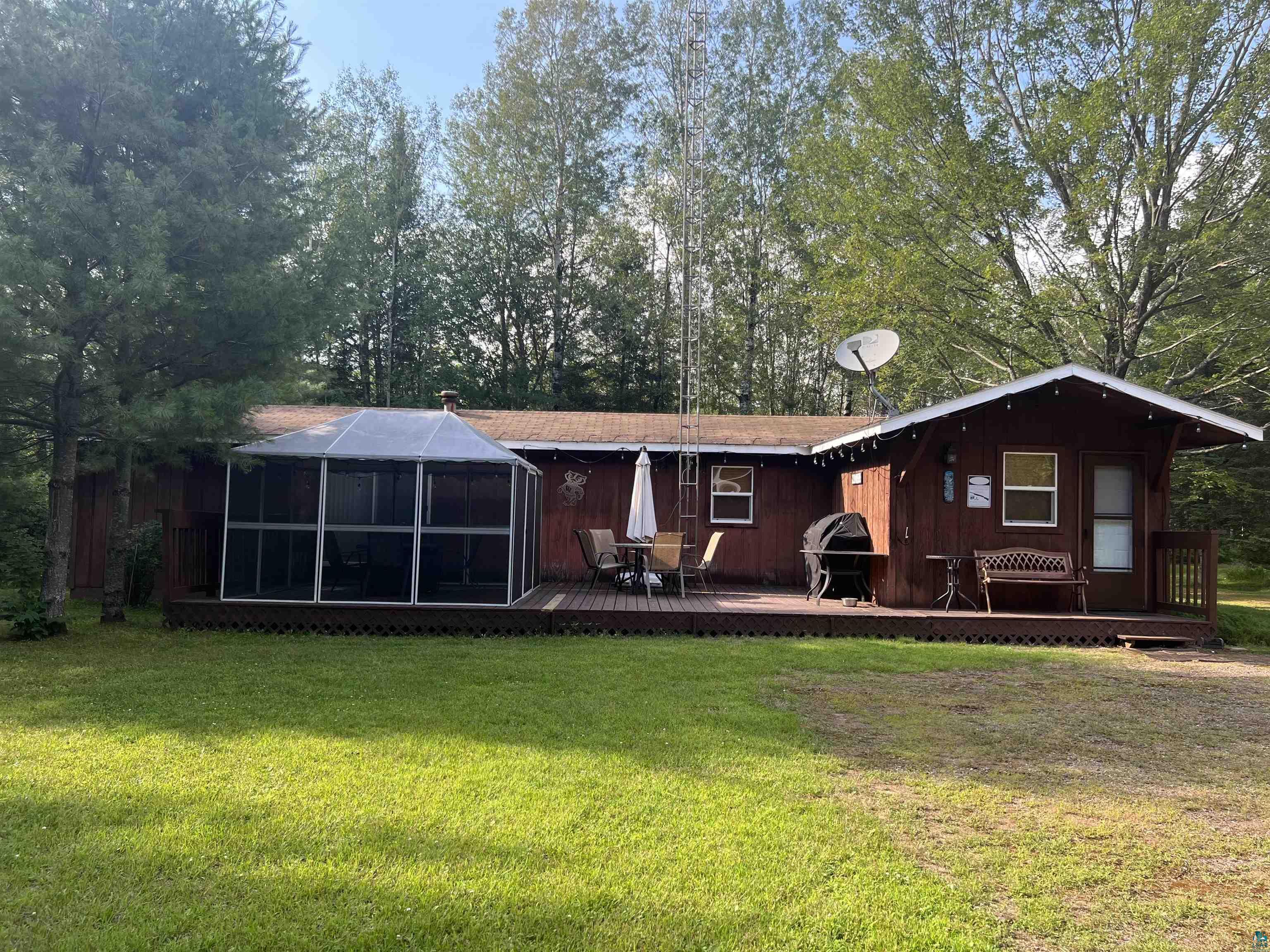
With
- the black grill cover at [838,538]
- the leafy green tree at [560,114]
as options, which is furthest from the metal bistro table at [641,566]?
the leafy green tree at [560,114]

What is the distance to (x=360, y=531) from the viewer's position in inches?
315

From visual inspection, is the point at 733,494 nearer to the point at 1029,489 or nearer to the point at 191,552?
the point at 1029,489

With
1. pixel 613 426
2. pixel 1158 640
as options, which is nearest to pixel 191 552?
pixel 613 426

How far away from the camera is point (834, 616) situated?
8.32 metres

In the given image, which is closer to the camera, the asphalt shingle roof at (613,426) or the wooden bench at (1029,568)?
the wooden bench at (1029,568)

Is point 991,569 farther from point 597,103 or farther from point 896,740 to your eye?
point 597,103

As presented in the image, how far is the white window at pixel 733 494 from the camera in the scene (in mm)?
11875

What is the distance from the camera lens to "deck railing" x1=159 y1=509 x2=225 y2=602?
26.6 feet

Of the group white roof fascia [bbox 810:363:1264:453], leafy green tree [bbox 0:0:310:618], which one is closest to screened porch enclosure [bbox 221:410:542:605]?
leafy green tree [bbox 0:0:310:618]

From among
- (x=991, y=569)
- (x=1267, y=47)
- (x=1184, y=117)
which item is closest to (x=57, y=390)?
(x=991, y=569)

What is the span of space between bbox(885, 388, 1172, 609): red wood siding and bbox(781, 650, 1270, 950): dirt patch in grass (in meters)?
2.40

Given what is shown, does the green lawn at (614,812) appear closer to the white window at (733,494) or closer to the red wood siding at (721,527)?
the red wood siding at (721,527)

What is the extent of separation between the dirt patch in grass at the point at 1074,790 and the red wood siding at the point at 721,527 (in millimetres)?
5107

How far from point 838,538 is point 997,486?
1911mm
